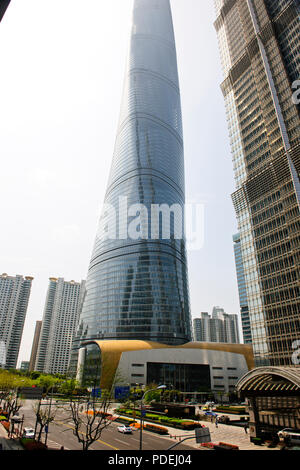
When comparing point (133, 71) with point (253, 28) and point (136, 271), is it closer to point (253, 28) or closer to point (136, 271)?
point (253, 28)

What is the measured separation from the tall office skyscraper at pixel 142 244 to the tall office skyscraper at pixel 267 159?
6569 centimetres

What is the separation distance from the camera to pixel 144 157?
154125 mm

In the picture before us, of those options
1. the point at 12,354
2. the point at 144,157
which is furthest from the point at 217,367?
the point at 12,354

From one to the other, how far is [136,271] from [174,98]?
422ft

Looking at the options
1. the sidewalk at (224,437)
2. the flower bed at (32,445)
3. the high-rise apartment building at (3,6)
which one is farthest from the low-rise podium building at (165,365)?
the high-rise apartment building at (3,6)

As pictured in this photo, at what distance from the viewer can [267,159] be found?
2810 inches

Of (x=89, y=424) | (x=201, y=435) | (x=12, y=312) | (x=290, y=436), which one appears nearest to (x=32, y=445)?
(x=89, y=424)

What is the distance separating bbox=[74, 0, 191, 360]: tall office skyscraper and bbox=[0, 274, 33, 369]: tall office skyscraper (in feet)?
204

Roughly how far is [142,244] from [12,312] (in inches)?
3982

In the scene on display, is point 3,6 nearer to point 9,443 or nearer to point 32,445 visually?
point 32,445

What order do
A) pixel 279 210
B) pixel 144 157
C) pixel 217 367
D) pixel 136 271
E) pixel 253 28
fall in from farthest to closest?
pixel 144 157 < pixel 136 271 < pixel 217 367 < pixel 253 28 < pixel 279 210

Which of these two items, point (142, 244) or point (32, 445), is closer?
point (32, 445)

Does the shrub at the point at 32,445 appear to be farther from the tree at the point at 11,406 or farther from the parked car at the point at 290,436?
the parked car at the point at 290,436

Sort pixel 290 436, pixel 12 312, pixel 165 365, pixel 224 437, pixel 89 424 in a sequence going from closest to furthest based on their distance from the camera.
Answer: pixel 89 424 → pixel 290 436 → pixel 224 437 → pixel 165 365 → pixel 12 312
